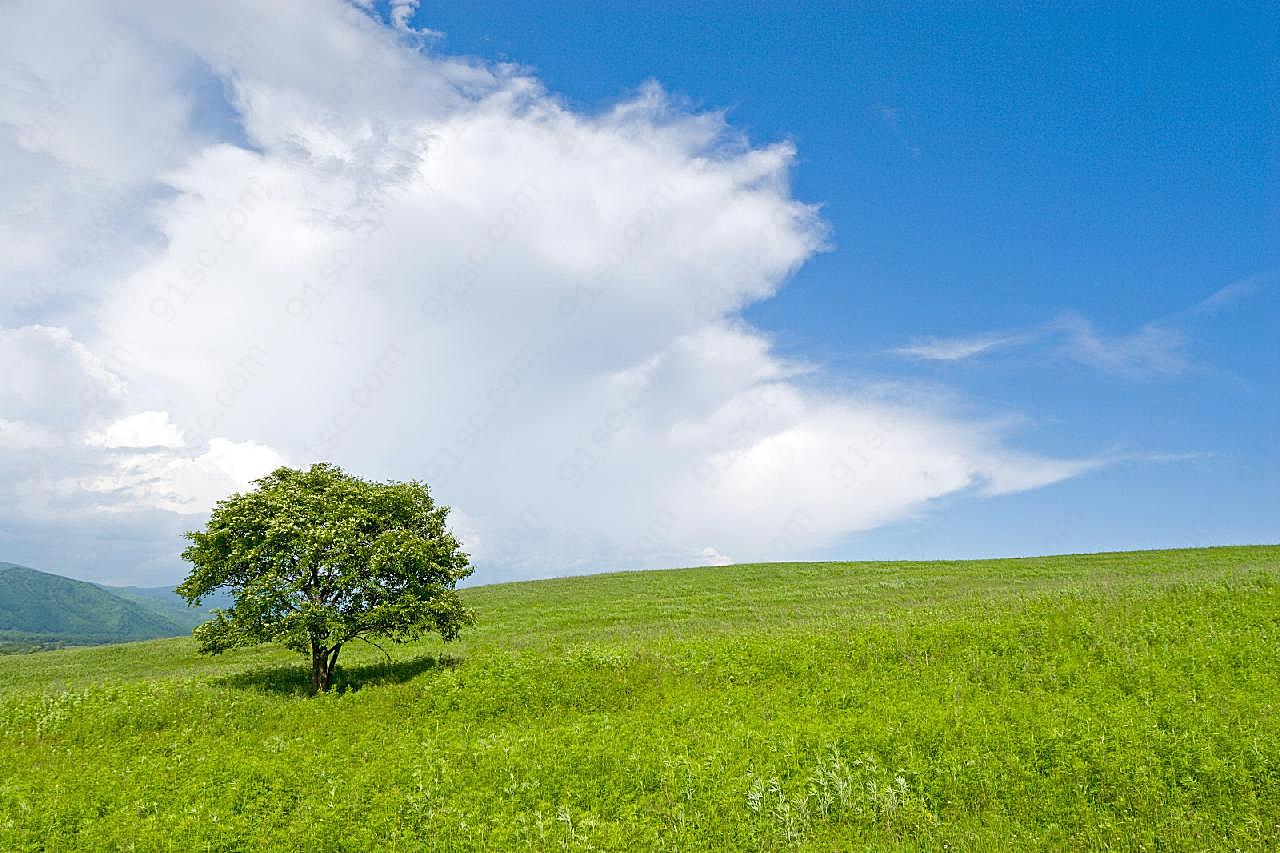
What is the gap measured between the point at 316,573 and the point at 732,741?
16.3 m

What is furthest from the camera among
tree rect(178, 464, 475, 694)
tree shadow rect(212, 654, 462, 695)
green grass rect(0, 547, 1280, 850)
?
tree shadow rect(212, 654, 462, 695)

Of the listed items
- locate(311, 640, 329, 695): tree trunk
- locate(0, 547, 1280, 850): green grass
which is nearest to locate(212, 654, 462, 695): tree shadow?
locate(0, 547, 1280, 850): green grass

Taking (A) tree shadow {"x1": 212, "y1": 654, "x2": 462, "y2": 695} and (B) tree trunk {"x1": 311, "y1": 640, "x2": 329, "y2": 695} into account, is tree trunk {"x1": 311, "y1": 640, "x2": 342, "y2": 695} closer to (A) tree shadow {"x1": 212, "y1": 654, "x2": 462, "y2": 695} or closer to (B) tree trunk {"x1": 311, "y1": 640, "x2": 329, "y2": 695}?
(B) tree trunk {"x1": 311, "y1": 640, "x2": 329, "y2": 695}

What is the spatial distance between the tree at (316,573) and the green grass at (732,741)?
2.27 meters

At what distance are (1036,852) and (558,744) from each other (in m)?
10.7

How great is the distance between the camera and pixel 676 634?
1244 inches

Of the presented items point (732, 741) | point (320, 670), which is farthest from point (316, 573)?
point (732, 741)

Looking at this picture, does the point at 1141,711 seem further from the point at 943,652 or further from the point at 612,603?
the point at 612,603

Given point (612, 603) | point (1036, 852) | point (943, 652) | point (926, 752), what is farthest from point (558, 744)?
point (612, 603)

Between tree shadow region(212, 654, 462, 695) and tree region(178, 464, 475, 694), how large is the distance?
2.80ft

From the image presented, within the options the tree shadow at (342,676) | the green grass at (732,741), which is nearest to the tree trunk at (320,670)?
the tree shadow at (342,676)

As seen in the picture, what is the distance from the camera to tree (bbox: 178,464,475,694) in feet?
79.1

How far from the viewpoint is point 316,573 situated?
979 inches

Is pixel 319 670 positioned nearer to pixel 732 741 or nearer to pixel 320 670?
pixel 320 670
